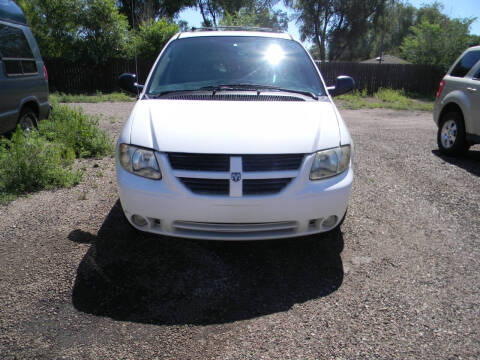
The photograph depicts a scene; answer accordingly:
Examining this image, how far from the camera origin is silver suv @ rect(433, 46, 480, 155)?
6.14 metres

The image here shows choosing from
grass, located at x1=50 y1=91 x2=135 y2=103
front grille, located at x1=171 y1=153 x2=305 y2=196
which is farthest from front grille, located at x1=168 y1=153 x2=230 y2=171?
grass, located at x1=50 y1=91 x2=135 y2=103

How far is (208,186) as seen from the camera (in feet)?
9.04

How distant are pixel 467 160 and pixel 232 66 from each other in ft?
15.6

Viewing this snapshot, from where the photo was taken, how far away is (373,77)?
66.0 ft

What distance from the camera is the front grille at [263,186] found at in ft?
9.01

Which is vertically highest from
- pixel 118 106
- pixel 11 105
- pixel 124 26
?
pixel 124 26

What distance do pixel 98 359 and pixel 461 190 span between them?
4.76 m

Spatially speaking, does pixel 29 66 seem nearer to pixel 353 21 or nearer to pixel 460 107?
pixel 460 107

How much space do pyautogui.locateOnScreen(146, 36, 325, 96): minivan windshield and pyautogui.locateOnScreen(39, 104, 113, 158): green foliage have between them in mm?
2856

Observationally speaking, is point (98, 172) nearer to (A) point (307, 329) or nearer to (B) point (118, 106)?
(A) point (307, 329)

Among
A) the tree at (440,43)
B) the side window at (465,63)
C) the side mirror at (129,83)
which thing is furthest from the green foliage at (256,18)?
the side mirror at (129,83)

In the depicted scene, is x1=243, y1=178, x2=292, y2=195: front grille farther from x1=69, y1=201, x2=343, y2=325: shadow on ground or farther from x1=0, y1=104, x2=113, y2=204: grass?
x1=0, y1=104, x2=113, y2=204: grass

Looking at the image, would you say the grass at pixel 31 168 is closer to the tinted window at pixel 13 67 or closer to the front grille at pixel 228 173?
the tinted window at pixel 13 67

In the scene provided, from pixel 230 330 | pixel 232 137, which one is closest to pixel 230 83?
pixel 232 137
